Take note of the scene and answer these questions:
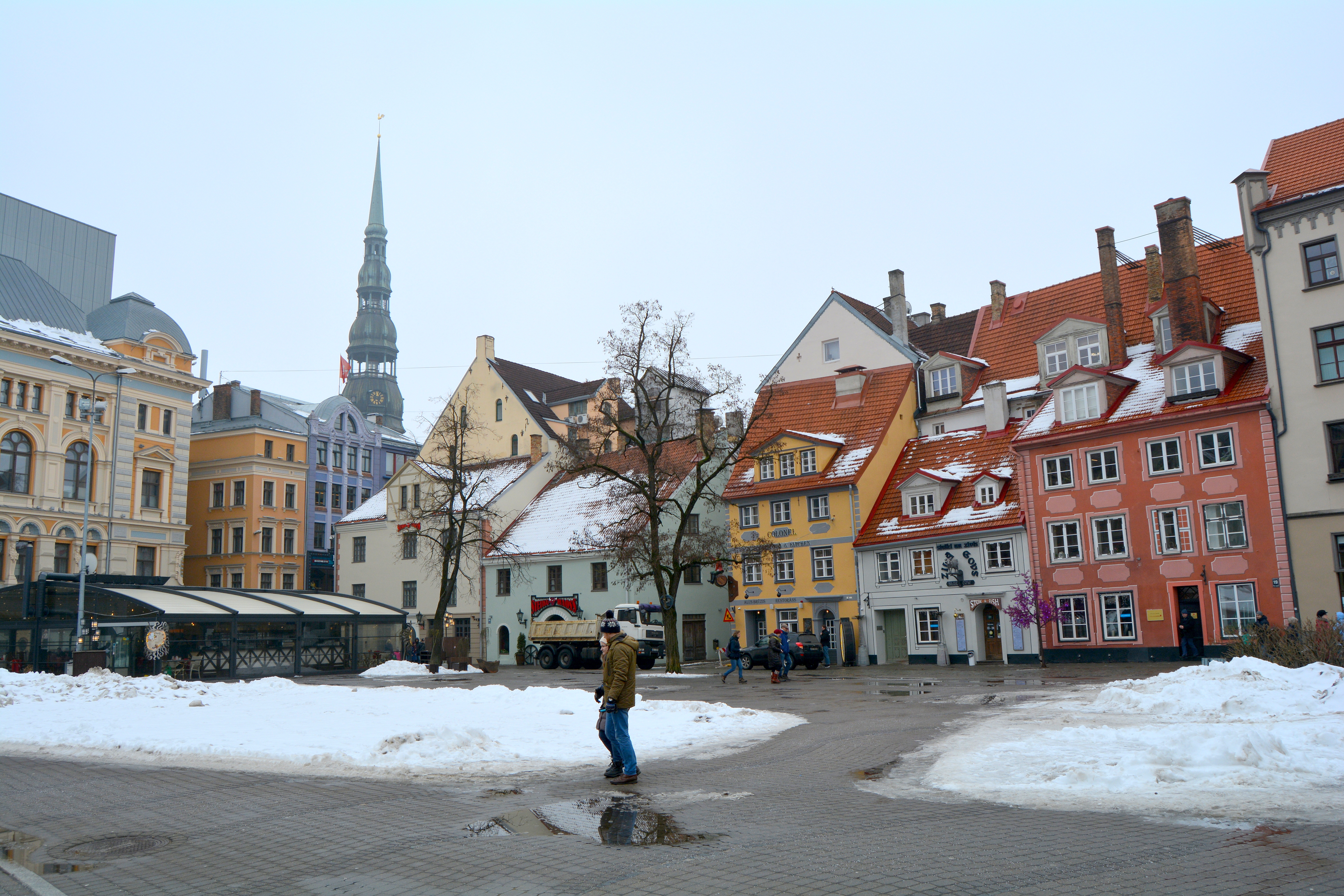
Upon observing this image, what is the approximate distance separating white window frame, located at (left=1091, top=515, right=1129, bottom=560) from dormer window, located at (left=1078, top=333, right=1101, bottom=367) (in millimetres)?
7661

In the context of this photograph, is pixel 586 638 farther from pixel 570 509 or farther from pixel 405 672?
pixel 570 509

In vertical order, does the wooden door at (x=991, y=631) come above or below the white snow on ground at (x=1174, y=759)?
above

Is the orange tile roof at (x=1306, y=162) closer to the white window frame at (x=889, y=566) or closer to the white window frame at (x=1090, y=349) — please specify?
the white window frame at (x=1090, y=349)

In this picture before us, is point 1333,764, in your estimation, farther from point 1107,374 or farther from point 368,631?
point 368,631

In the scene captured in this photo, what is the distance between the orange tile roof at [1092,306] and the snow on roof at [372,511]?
34.5 meters

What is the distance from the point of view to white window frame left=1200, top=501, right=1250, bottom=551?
1302 inches

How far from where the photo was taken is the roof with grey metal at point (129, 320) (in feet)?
202

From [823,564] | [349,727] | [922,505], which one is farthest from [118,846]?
[823,564]

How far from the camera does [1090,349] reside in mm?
41938

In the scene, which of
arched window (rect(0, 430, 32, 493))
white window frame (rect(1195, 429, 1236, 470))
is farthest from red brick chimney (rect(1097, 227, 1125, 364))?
arched window (rect(0, 430, 32, 493))

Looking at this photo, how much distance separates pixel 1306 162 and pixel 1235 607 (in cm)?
1453

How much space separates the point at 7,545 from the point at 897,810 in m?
56.5

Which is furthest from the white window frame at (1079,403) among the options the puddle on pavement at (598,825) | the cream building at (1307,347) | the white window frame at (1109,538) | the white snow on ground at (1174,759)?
the puddle on pavement at (598,825)

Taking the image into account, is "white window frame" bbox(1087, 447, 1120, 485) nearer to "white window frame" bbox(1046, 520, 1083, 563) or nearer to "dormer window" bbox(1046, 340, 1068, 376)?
"white window frame" bbox(1046, 520, 1083, 563)
